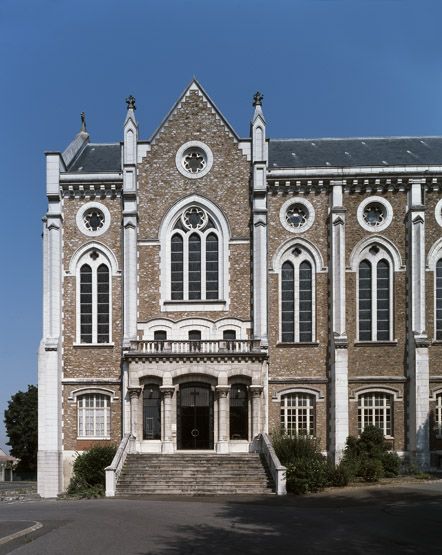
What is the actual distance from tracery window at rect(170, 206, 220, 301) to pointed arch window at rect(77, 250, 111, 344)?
3.48 meters

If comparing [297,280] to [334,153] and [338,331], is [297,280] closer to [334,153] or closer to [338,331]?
[338,331]

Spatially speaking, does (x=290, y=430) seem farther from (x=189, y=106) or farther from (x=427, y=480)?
(x=189, y=106)

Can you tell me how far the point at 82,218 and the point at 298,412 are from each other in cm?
1482

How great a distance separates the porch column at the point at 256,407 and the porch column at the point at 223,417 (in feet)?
4.06

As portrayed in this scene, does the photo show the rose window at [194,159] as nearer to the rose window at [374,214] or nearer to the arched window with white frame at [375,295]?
the rose window at [374,214]

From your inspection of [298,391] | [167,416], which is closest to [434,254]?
[298,391]

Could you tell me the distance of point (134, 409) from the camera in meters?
36.0

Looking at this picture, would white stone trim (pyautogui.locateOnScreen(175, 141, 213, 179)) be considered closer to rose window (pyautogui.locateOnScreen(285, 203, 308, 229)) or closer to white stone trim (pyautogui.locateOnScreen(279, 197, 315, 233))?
white stone trim (pyautogui.locateOnScreen(279, 197, 315, 233))

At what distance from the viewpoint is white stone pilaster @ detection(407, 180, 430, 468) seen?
36125mm

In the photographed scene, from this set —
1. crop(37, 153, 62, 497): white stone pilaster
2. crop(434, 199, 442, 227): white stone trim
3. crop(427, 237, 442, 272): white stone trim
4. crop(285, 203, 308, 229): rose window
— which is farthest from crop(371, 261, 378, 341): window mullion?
crop(37, 153, 62, 497): white stone pilaster

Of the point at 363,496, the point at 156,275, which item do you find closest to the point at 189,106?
the point at 156,275

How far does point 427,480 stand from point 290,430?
23.5ft

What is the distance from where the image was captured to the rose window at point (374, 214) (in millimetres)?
38406

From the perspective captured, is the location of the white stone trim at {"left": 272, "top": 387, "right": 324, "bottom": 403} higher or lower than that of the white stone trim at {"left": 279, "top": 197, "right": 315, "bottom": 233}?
lower
